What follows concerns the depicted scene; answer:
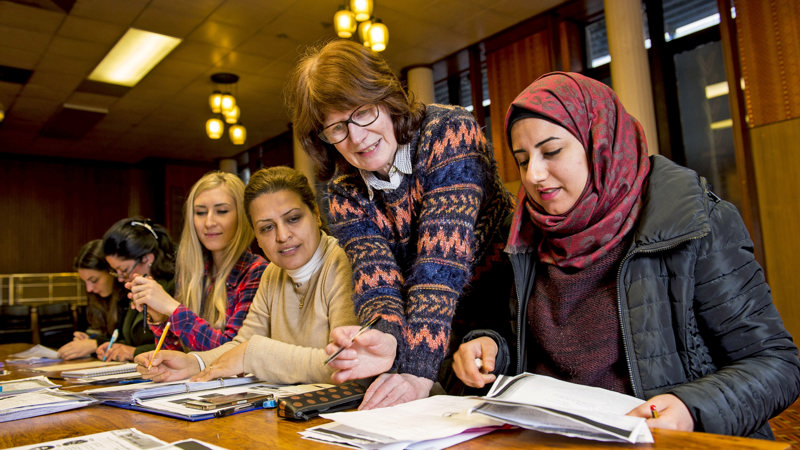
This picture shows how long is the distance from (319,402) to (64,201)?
12.0m

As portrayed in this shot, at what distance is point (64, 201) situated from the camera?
11.3 metres

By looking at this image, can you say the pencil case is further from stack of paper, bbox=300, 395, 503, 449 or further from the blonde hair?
the blonde hair

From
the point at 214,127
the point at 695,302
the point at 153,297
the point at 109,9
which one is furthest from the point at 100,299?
the point at 214,127

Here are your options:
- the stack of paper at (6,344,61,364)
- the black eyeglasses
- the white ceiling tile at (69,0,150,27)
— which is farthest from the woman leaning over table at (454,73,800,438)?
the white ceiling tile at (69,0,150,27)

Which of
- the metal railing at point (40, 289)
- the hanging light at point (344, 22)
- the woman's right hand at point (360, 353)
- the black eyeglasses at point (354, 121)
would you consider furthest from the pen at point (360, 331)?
the metal railing at point (40, 289)

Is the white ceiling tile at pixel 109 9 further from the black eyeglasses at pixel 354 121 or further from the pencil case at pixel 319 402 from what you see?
the pencil case at pixel 319 402

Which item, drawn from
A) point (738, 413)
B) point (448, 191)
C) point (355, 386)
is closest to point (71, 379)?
point (355, 386)

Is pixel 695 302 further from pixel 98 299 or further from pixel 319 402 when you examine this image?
pixel 98 299

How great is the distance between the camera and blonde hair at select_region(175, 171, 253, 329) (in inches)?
96.3

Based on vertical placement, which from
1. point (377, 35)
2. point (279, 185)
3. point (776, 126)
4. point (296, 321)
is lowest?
point (296, 321)

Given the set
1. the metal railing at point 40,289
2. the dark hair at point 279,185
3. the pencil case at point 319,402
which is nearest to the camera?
the pencil case at point 319,402

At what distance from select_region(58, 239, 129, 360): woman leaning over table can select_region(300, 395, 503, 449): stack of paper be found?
278 centimetres

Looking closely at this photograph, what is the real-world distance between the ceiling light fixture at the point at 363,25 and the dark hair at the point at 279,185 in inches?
110

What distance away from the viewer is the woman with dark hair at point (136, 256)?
2.89 metres
